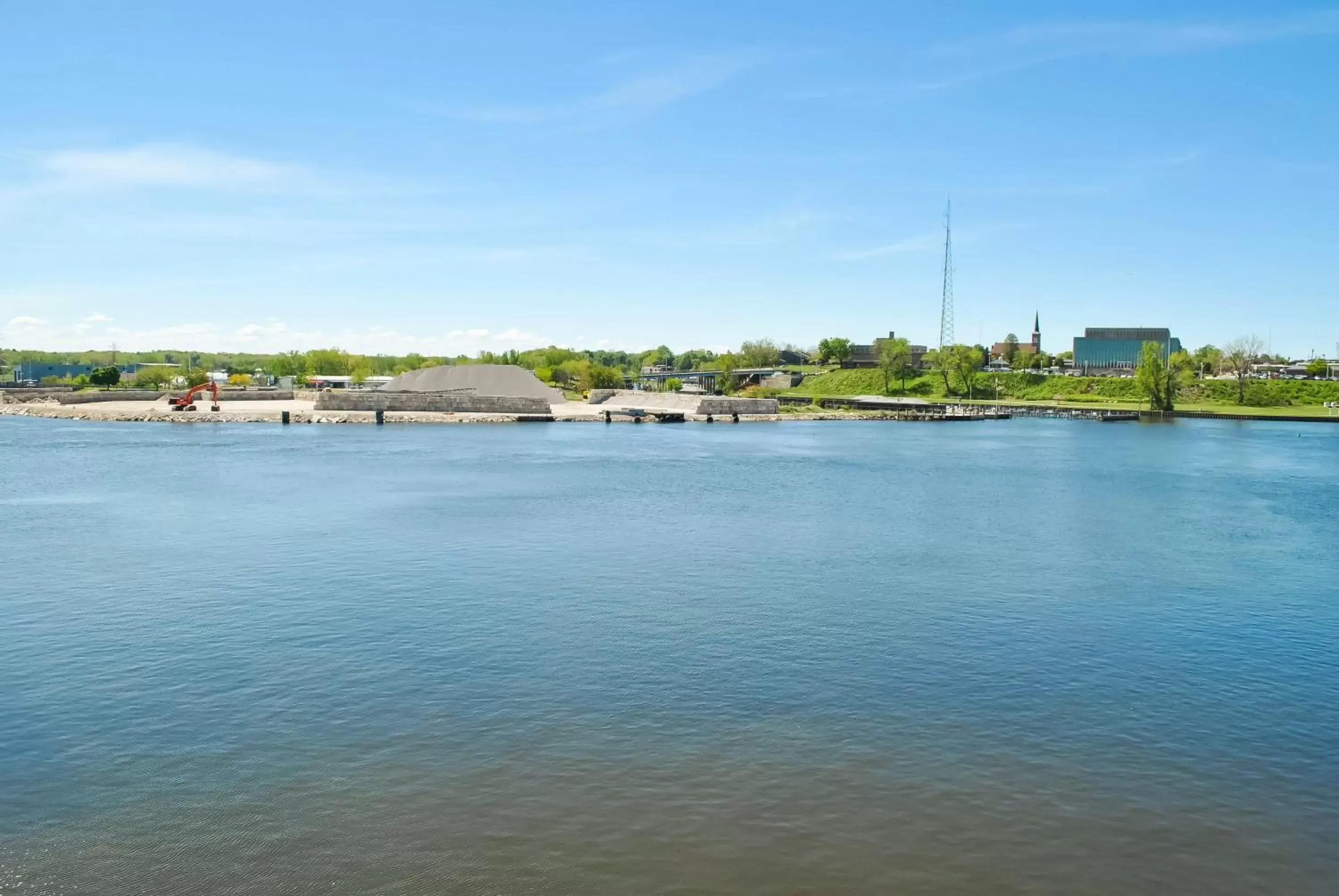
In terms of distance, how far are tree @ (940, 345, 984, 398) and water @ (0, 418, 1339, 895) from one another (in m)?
123

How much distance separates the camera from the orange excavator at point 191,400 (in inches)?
4188

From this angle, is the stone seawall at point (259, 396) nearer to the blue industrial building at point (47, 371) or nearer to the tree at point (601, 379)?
the tree at point (601, 379)

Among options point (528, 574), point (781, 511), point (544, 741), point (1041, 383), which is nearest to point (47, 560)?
point (528, 574)

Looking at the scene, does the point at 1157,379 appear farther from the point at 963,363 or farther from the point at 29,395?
the point at 29,395

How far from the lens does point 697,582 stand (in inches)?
1053

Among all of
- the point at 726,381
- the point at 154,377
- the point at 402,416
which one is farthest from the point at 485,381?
the point at 154,377

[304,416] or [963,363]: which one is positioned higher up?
[963,363]

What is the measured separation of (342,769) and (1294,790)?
45.3 ft

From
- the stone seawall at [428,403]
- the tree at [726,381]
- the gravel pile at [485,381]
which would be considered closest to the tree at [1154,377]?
the tree at [726,381]

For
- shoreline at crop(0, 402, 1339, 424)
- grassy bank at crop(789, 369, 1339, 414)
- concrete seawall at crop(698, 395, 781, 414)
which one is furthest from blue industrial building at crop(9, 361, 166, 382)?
grassy bank at crop(789, 369, 1339, 414)

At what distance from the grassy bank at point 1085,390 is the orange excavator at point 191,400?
94935 mm

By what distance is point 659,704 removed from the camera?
55.4 feet

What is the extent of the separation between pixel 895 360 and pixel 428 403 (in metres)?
86.3

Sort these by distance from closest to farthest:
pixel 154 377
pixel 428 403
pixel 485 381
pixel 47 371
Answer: pixel 428 403 → pixel 485 381 → pixel 154 377 → pixel 47 371
